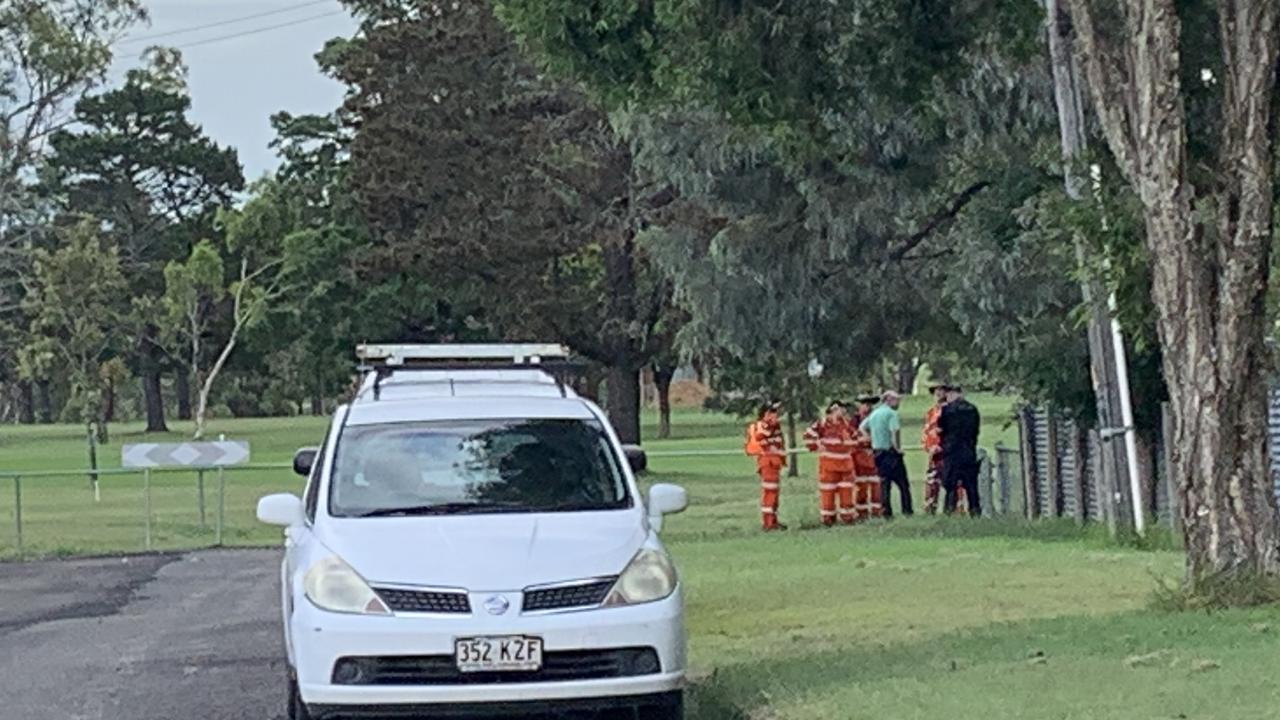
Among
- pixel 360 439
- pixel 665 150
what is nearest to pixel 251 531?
pixel 665 150

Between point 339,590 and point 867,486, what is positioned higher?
point 339,590

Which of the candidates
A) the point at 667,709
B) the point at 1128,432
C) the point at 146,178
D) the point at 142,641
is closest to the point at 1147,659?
the point at 667,709

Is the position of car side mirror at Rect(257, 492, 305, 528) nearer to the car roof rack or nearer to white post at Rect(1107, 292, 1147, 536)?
the car roof rack

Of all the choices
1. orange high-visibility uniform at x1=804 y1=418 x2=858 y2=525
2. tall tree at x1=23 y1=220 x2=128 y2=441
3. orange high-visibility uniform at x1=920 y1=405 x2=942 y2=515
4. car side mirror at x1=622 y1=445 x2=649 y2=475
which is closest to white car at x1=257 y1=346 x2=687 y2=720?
car side mirror at x1=622 y1=445 x2=649 y2=475

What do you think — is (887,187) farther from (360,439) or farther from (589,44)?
(360,439)

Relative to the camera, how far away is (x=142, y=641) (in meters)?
17.2

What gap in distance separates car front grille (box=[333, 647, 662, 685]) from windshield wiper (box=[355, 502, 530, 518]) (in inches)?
41.6

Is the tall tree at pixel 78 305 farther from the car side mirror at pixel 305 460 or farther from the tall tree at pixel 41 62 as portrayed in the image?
the car side mirror at pixel 305 460

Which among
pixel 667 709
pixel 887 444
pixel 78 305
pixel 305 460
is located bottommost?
pixel 667 709

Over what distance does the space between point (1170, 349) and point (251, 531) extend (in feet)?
75.1

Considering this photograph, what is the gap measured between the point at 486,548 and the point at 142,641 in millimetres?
7265

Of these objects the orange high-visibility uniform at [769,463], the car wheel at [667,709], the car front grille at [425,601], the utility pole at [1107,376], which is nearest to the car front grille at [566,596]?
the car front grille at [425,601]

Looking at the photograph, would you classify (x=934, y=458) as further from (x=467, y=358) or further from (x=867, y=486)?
(x=467, y=358)

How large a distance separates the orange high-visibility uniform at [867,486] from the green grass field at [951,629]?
69 centimetres
